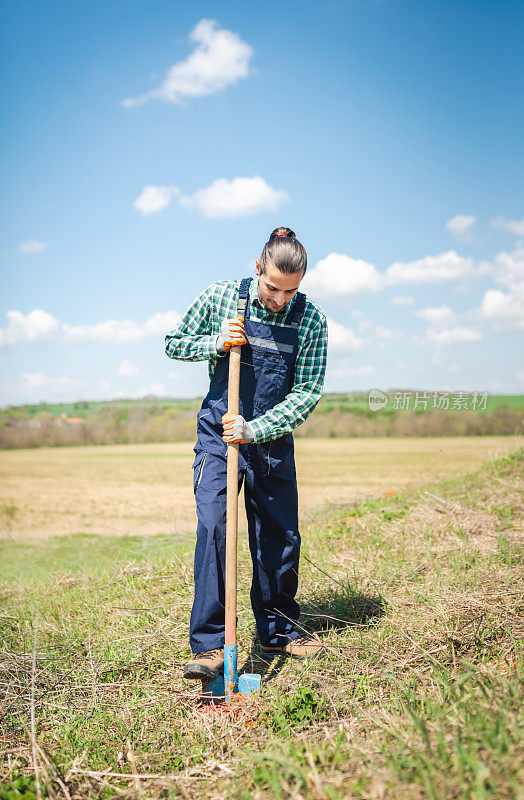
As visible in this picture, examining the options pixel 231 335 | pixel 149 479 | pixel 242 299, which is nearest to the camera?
pixel 231 335

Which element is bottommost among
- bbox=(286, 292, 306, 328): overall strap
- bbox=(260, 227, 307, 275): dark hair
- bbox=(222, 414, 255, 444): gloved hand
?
bbox=(222, 414, 255, 444): gloved hand

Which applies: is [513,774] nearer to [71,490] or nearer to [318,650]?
[318,650]

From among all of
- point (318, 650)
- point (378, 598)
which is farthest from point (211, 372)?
point (378, 598)

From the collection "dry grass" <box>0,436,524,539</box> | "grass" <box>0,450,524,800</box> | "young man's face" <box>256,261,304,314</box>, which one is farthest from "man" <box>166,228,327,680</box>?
"dry grass" <box>0,436,524,539</box>

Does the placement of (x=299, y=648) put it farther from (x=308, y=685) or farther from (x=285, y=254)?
(x=285, y=254)

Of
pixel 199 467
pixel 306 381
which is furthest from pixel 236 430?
pixel 306 381

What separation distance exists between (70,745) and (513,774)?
6.36 feet

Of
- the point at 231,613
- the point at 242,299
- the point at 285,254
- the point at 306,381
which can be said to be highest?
the point at 285,254

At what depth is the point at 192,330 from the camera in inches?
136

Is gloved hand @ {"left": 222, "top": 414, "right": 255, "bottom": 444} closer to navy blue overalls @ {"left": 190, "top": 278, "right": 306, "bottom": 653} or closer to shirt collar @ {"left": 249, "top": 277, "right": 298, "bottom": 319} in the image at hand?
navy blue overalls @ {"left": 190, "top": 278, "right": 306, "bottom": 653}

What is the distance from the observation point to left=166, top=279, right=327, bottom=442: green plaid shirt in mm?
3320

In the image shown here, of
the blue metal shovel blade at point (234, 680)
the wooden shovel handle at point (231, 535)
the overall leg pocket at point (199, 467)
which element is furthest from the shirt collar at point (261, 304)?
the blue metal shovel blade at point (234, 680)

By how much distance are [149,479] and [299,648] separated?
15.1 meters

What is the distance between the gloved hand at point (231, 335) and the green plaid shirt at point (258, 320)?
0.28ft
